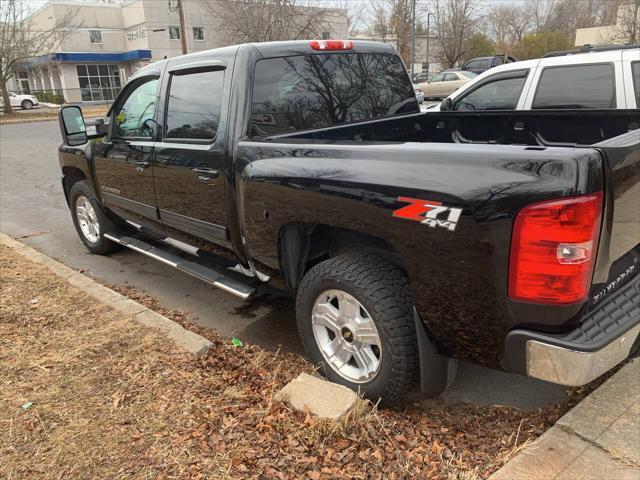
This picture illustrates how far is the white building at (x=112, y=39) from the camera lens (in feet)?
150

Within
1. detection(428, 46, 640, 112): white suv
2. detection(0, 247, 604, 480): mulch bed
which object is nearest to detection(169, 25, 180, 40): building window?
detection(428, 46, 640, 112): white suv

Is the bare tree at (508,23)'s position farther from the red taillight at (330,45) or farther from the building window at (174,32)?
the red taillight at (330,45)

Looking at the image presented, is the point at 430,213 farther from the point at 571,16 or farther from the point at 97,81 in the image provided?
the point at 571,16

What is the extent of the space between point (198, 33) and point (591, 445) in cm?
5102

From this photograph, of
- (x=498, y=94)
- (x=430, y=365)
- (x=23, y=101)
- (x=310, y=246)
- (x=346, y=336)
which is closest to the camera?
(x=430, y=365)

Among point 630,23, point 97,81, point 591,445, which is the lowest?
point 591,445

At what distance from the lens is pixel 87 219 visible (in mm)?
5758

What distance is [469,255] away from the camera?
2.17 m

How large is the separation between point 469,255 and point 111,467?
1.88 meters

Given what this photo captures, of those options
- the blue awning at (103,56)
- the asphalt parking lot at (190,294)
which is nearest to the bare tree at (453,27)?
the blue awning at (103,56)

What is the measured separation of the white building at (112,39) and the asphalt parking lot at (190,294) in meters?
40.4

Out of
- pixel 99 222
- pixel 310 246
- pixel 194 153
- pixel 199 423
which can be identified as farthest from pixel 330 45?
pixel 99 222

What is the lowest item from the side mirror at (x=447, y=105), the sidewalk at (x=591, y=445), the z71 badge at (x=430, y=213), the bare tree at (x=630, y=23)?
the sidewalk at (x=591, y=445)

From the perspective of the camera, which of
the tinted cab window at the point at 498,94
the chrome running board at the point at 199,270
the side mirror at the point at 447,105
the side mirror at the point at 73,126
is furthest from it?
the side mirror at the point at 447,105
